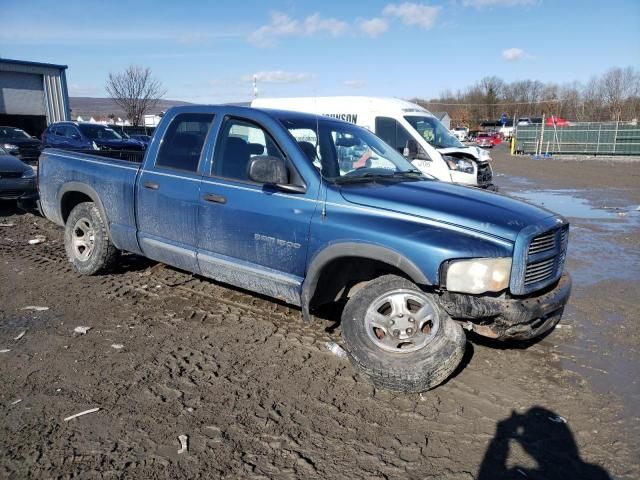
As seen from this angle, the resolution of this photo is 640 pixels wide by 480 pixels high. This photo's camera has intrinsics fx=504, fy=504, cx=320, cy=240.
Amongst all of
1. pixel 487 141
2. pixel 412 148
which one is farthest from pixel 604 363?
pixel 487 141

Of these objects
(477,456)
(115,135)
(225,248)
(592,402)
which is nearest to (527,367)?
(592,402)

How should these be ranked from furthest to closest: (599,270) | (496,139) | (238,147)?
(496,139) → (599,270) → (238,147)

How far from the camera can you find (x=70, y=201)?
6043 mm

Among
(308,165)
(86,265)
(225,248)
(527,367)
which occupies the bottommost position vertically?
(527,367)

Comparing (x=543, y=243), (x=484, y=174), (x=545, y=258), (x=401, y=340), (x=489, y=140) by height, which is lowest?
(x=401, y=340)

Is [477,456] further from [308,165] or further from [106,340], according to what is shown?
[106,340]

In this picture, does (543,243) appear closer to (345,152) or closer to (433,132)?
(345,152)

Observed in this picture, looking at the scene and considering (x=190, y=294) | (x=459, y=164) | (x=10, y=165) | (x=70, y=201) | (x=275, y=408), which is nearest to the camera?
(x=275, y=408)

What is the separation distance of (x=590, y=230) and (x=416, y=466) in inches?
310

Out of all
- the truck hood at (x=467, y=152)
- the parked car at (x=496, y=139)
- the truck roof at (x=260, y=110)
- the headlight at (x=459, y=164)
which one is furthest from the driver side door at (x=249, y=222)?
the parked car at (x=496, y=139)

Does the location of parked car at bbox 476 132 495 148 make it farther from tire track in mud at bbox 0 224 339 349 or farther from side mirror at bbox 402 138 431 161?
tire track in mud at bbox 0 224 339 349

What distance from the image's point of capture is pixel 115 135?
1972 cm

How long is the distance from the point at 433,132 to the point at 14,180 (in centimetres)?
854

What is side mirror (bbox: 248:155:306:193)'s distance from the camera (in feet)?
12.4
